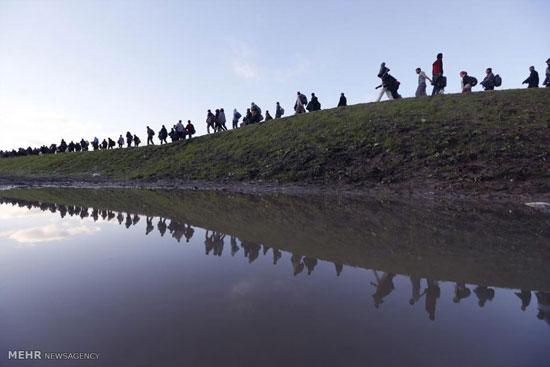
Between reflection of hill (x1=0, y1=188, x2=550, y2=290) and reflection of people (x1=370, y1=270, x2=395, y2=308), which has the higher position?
reflection of hill (x1=0, y1=188, x2=550, y2=290)

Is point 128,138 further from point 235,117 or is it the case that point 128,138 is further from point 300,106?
point 300,106

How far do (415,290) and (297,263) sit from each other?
1.92 meters

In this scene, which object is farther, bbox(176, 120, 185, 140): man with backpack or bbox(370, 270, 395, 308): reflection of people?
bbox(176, 120, 185, 140): man with backpack

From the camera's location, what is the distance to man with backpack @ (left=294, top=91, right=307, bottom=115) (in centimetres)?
3083

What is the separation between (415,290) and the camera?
4.24m

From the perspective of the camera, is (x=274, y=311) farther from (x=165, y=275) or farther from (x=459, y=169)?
(x=459, y=169)

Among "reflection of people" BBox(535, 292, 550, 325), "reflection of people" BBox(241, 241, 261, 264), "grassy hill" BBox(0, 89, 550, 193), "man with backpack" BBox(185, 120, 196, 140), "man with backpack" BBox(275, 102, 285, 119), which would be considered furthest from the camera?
"man with backpack" BBox(185, 120, 196, 140)

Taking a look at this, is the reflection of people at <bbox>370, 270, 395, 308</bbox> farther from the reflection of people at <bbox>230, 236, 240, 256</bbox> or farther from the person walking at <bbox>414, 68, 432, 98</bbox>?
the person walking at <bbox>414, 68, 432, 98</bbox>

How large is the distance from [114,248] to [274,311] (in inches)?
170

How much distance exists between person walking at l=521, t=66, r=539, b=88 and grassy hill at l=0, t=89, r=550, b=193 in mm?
1843

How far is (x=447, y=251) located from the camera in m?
5.95

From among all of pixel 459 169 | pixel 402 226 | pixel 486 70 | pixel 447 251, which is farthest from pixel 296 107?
pixel 447 251

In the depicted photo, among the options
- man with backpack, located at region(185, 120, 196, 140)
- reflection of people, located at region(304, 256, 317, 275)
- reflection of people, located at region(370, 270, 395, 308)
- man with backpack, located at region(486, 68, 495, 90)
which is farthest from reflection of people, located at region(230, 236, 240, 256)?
man with backpack, located at region(185, 120, 196, 140)

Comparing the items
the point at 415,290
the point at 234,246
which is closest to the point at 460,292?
the point at 415,290
